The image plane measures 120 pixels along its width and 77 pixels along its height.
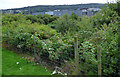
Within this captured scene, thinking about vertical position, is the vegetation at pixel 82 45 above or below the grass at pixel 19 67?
above

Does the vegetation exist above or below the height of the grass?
A: above

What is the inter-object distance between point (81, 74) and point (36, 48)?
2.40m

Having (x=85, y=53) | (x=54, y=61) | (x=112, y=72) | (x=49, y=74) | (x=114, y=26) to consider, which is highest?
(x=114, y=26)

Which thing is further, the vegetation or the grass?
the grass

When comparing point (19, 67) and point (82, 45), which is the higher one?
point (82, 45)

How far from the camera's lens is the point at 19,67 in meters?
4.59

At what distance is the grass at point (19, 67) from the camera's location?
418 cm

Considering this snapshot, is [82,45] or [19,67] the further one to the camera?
[19,67]

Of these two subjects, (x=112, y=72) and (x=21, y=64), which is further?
(x=21, y=64)

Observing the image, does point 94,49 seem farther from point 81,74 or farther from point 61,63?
point 61,63

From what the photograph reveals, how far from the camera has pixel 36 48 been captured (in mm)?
4957

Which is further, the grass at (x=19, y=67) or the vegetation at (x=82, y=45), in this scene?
the grass at (x=19, y=67)

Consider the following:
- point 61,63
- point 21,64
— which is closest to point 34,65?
point 21,64

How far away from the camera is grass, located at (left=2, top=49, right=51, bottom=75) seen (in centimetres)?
418
